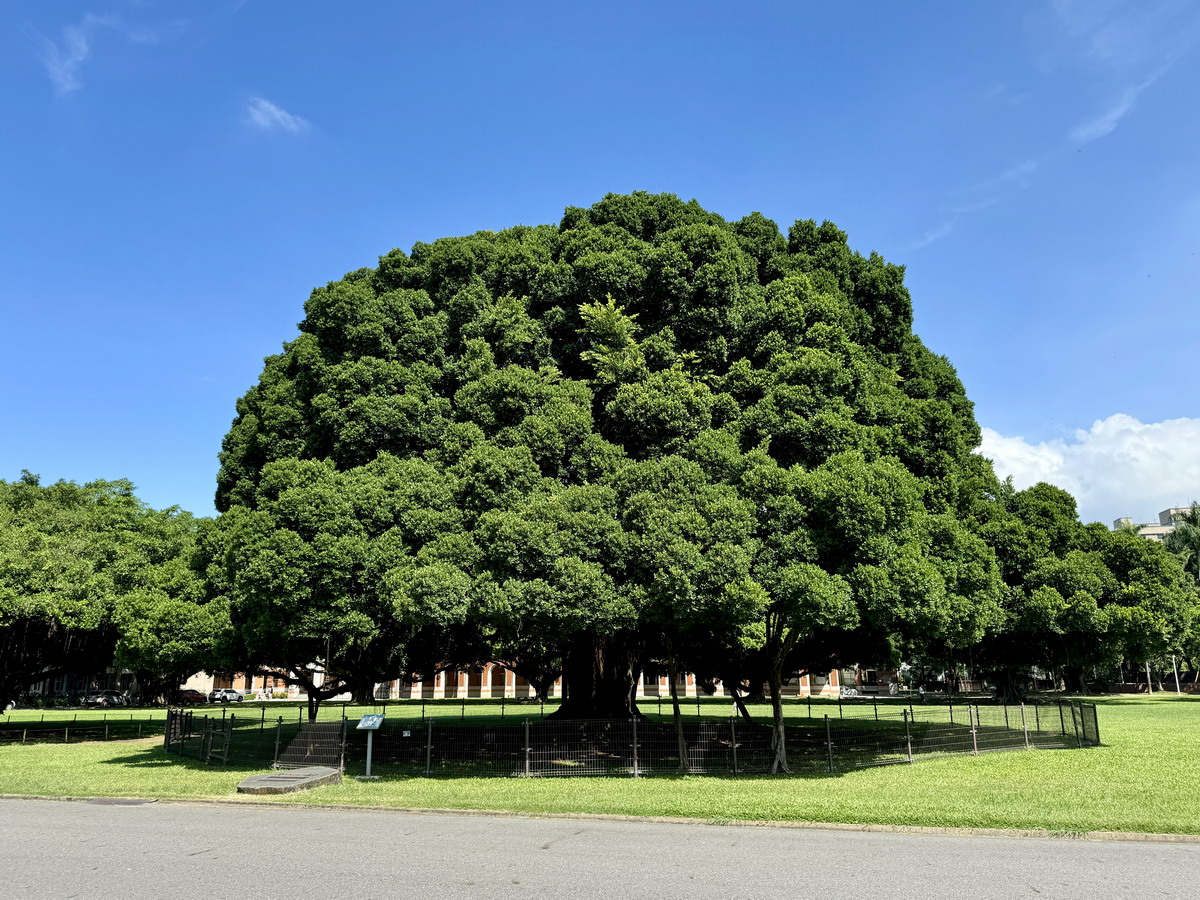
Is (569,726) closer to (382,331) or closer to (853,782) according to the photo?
(853,782)

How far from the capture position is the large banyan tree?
50.1 ft

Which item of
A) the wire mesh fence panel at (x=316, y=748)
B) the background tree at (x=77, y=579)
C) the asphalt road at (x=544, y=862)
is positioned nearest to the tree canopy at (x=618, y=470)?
the wire mesh fence panel at (x=316, y=748)

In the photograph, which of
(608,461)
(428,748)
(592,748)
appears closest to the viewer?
(592,748)

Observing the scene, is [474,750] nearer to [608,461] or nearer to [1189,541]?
[608,461]

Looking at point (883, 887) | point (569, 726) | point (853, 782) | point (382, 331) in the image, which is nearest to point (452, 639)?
point (569, 726)

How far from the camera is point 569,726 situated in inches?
676

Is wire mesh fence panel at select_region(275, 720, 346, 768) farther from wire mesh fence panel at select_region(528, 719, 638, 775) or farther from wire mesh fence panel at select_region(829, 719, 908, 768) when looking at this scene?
wire mesh fence panel at select_region(829, 719, 908, 768)

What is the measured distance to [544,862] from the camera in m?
8.65

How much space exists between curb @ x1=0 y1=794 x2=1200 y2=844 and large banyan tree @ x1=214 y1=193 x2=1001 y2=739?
369cm

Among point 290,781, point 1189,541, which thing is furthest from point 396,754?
point 1189,541

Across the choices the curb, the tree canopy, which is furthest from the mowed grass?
the tree canopy

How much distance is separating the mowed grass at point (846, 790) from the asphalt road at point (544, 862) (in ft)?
2.92

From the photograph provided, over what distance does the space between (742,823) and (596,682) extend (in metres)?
12.4

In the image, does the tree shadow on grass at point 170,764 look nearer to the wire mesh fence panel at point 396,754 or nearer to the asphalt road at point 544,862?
the wire mesh fence panel at point 396,754
